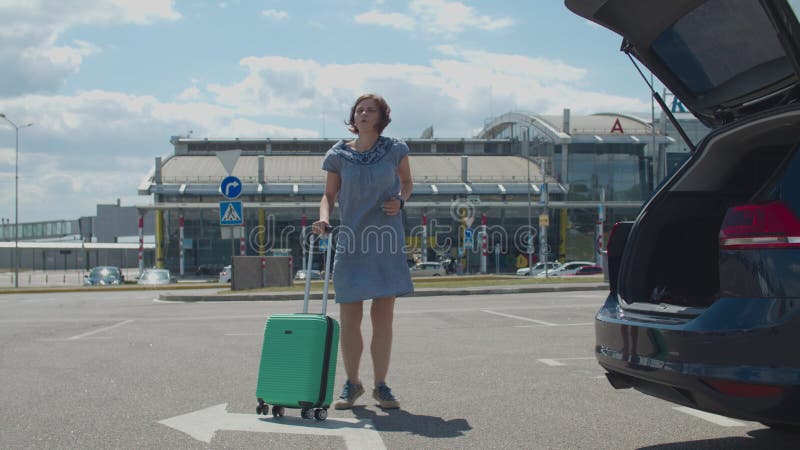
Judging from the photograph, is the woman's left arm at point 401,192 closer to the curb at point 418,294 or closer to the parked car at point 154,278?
the curb at point 418,294

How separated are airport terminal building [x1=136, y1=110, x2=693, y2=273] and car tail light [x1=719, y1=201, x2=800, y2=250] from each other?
53491 mm

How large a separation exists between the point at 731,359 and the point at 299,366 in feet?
7.52

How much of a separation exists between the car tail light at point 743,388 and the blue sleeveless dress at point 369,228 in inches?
88.7

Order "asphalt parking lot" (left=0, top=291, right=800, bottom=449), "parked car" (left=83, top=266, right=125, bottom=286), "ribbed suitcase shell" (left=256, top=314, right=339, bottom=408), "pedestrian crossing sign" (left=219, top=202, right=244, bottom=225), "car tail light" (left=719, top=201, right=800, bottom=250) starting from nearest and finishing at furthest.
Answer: "car tail light" (left=719, top=201, right=800, bottom=250) → "asphalt parking lot" (left=0, top=291, right=800, bottom=449) → "ribbed suitcase shell" (left=256, top=314, right=339, bottom=408) → "pedestrian crossing sign" (left=219, top=202, right=244, bottom=225) → "parked car" (left=83, top=266, right=125, bottom=286)

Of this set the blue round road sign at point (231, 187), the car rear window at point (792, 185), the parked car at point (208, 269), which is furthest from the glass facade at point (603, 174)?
the car rear window at point (792, 185)

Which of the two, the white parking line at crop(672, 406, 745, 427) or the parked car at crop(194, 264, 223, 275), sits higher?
the white parking line at crop(672, 406, 745, 427)

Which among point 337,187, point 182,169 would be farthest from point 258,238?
point 337,187

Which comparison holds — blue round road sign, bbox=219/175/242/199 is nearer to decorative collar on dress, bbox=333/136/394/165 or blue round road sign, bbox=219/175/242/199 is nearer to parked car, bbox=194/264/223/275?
decorative collar on dress, bbox=333/136/394/165

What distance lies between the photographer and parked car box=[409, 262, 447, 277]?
5325 cm

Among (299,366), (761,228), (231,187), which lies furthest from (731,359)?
(231,187)

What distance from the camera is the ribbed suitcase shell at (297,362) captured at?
4469mm

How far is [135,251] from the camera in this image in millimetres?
100000

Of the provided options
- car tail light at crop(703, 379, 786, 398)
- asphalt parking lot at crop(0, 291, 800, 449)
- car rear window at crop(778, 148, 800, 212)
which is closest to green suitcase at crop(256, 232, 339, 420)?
asphalt parking lot at crop(0, 291, 800, 449)

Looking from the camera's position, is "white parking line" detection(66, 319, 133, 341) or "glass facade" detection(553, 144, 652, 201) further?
"glass facade" detection(553, 144, 652, 201)
